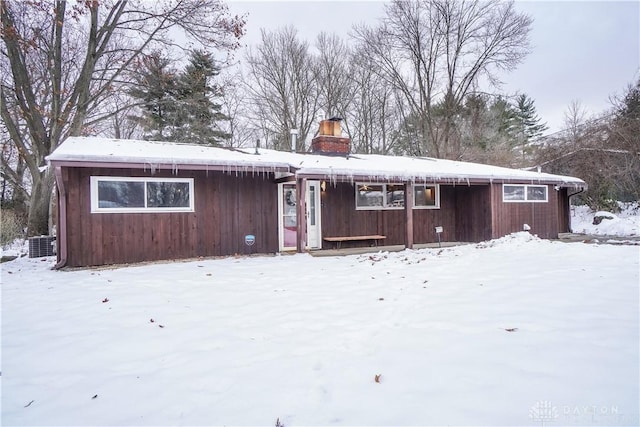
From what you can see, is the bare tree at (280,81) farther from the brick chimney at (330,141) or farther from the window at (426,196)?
the window at (426,196)

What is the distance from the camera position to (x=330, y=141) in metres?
11.2

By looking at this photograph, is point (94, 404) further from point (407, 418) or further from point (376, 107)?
point (376, 107)

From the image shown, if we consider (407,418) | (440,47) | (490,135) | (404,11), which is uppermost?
(404,11)

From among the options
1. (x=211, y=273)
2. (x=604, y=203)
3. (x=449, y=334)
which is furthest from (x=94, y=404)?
(x=604, y=203)

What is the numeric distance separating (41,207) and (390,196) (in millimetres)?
10274

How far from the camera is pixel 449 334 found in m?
2.98

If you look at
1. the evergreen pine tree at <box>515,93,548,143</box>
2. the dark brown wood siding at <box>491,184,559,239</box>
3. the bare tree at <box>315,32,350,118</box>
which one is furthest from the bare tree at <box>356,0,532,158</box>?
the evergreen pine tree at <box>515,93,548,143</box>

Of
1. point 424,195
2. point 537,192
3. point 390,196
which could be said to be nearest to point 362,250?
point 390,196

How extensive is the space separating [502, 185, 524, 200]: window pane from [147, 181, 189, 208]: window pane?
29.2 ft

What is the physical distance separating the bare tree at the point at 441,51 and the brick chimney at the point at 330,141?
9414 mm

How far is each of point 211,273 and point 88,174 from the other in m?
3.40

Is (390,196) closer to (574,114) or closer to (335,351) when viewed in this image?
(335,351)

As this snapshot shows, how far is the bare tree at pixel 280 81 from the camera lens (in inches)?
784

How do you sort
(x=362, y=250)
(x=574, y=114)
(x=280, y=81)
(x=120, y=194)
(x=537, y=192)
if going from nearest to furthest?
(x=120, y=194) < (x=362, y=250) < (x=537, y=192) < (x=280, y=81) < (x=574, y=114)
